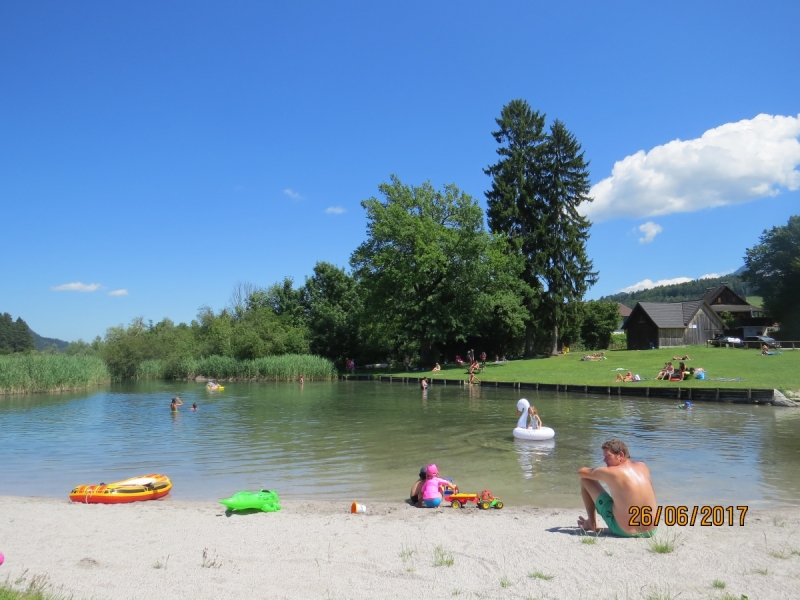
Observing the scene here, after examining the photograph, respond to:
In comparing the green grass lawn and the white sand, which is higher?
the green grass lawn

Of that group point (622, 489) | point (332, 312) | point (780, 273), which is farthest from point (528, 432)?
point (780, 273)

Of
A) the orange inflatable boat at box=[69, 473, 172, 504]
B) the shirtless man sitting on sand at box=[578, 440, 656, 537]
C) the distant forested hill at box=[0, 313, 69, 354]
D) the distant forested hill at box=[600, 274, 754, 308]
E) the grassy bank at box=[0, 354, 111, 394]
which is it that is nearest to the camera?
the shirtless man sitting on sand at box=[578, 440, 656, 537]

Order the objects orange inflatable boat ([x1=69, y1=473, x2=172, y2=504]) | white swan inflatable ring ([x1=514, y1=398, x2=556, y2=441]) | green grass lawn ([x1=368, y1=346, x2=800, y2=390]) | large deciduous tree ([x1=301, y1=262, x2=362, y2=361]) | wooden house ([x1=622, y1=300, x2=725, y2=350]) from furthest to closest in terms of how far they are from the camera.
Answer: large deciduous tree ([x1=301, y1=262, x2=362, y2=361]), wooden house ([x1=622, y1=300, x2=725, y2=350]), green grass lawn ([x1=368, y1=346, x2=800, y2=390]), white swan inflatable ring ([x1=514, y1=398, x2=556, y2=441]), orange inflatable boat ([x1=69, y1=473, x2=172, y2=504])

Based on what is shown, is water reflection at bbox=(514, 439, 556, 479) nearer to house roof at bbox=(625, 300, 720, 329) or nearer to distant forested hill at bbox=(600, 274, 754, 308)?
house roof at bbox=(625, 300, 720, 329)

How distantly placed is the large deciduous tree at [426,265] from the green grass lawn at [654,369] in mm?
5229

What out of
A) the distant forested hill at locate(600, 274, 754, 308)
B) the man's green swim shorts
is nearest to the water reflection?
the man's green swim shorts

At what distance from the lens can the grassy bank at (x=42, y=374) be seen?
38.7m

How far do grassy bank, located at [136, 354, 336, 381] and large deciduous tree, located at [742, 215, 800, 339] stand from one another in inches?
1964

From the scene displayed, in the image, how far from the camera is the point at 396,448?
17688 millimetres

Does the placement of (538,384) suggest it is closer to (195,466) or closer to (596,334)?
(195,466)

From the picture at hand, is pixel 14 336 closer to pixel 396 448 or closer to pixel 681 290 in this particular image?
pixel 396 448

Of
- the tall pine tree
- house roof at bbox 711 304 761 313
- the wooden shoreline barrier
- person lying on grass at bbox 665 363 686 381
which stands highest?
the tall pine tree

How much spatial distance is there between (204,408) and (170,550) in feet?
79.8

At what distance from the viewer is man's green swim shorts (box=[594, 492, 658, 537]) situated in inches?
311
